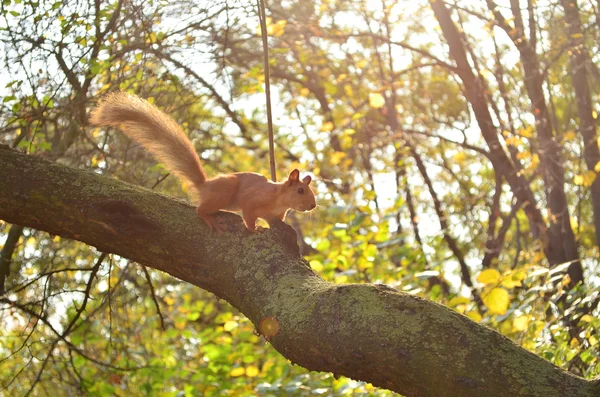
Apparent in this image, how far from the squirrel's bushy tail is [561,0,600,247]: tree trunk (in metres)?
4.02

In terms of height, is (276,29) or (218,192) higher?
(276,29)

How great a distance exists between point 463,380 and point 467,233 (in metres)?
9.47

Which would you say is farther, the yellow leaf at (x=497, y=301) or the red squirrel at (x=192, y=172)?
the yellow leaf at (x=497, y=301)

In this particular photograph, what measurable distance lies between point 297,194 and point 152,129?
3.00 feet

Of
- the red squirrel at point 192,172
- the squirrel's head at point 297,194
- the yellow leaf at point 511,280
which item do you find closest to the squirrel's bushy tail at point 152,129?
the red squirrel at point 192,172

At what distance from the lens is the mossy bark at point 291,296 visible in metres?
1.86

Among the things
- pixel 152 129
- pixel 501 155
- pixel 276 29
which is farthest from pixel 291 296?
pixel 501 155

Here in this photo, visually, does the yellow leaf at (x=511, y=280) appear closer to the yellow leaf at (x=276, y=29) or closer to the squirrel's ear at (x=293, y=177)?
the squirrel's ear at (x=293, y=177)

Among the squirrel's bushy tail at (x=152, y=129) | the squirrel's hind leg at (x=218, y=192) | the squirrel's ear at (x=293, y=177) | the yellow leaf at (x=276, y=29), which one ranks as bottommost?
the squirrel's hind leg at (x=218, y=192)

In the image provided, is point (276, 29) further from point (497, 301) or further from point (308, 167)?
point (497, 301)

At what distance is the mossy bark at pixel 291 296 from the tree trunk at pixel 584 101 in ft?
15.0

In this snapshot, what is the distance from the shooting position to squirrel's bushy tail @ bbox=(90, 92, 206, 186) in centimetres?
325

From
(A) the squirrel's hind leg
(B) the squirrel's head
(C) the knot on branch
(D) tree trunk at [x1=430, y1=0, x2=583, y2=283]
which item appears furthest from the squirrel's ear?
(D) tree trunk at [x1=430, y1=0, x2=583, y2=283]

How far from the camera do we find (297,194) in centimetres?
396
